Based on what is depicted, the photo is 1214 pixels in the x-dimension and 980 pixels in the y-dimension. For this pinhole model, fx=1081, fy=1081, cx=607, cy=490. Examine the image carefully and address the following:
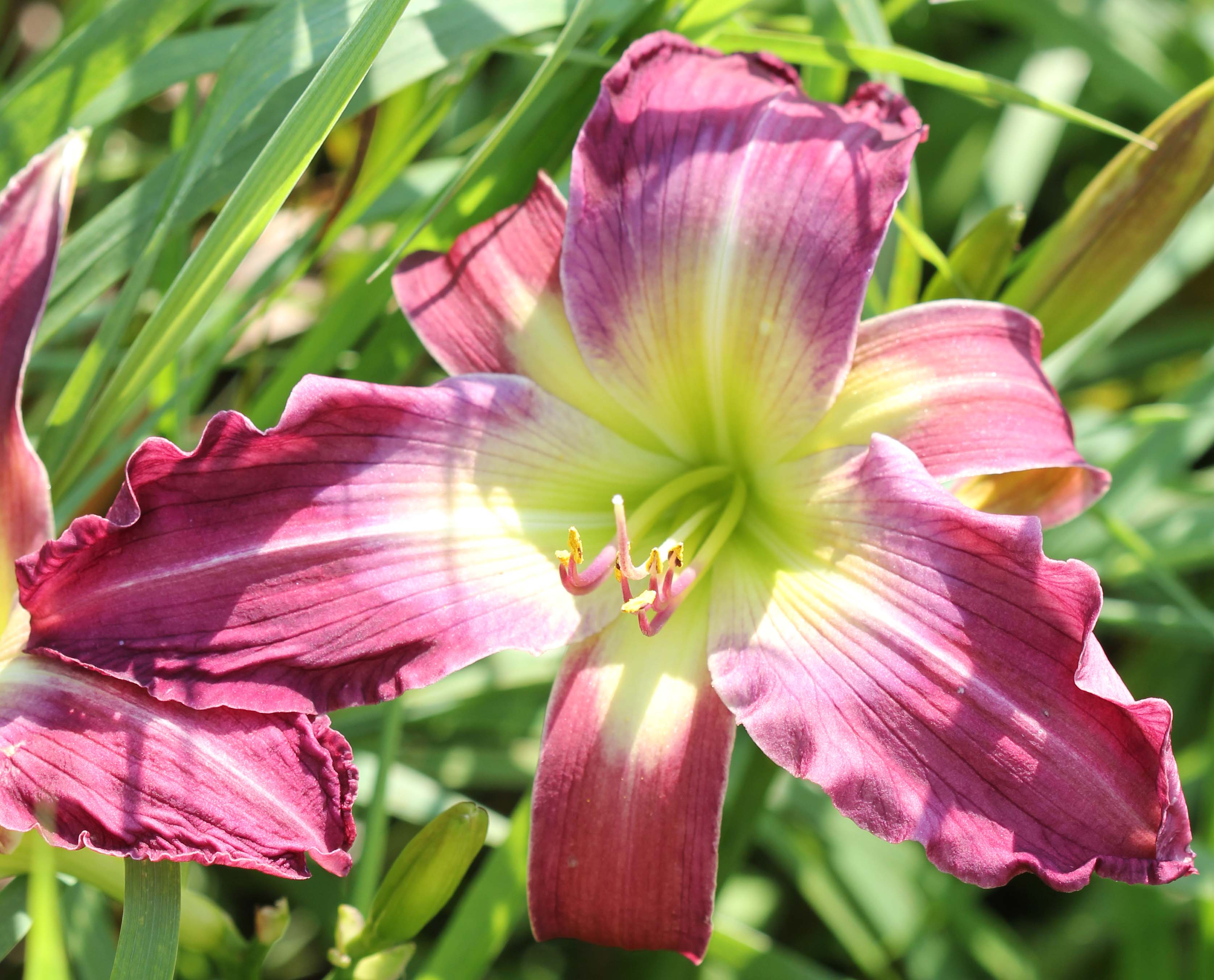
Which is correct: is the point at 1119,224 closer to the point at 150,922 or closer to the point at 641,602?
the point at 641,602

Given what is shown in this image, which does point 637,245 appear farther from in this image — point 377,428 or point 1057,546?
point 1057,546

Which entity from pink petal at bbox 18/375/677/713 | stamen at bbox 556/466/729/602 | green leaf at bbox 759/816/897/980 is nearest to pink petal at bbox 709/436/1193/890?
stamen at bbox 556/466/729/602

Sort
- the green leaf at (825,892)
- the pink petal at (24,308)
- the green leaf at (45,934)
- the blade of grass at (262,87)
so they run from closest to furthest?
the green leaf at (45,934)
the pink petal at (24,308)
the blade of grass at (262,87)
the green leaf at (825,892)

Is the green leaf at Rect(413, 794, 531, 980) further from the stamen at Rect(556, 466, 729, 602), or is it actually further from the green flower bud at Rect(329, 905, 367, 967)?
the stamen at Rect(556, 466, 729, 602)

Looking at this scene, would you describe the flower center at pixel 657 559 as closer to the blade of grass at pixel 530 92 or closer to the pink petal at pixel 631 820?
the pink petal at pixel 631 820

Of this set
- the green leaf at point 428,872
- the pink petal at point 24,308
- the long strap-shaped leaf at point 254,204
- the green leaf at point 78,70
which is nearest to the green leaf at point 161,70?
the green leaf at point 78,70

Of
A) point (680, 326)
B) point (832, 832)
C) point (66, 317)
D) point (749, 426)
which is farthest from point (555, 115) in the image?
point (832, 832)

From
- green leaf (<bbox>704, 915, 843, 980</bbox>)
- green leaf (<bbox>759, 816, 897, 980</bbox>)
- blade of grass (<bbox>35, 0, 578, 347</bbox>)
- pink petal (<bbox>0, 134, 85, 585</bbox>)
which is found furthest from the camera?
green leaf (<bbox>759, 816, 897, 980</bbox>)
